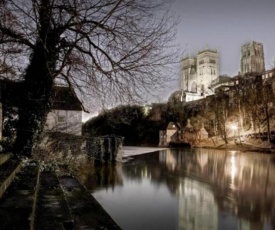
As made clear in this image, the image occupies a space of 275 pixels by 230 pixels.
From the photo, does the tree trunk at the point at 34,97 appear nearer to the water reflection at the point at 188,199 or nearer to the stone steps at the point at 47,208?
the water reflection at the point at 188,199

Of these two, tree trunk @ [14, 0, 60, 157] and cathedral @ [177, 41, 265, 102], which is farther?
cathedral @ [177, 41, 265, 102]

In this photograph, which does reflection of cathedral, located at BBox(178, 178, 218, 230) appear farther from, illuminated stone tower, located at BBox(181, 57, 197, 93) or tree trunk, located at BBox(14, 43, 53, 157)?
illuminated stone tower, located at BBox(181, 57, 197, 93)

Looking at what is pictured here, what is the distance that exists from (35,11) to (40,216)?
6199 mm

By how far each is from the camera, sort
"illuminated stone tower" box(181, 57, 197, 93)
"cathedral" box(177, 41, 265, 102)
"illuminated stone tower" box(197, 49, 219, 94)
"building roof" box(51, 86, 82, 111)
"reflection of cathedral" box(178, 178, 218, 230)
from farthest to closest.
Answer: "illuminated stone tower" box(181, 57, 197, 93)
"illuminated stone tower" box(197, 49, 219, 94)
"cathedral" box(177, 41, 265, 102)
"building roof" box(51, 86, 82, 111)
"reflection of cathedral" box(178, 178, 218, 230)

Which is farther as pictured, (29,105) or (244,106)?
(244,106)

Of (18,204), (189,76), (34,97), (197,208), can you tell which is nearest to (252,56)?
(189,76)

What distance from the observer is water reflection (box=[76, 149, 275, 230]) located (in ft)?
31.6

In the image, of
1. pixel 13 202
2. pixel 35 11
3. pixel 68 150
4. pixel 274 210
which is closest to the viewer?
pixel 13 202

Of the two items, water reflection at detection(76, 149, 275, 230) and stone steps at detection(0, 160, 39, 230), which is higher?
stone steps at detection(0, 160, 39, 230)

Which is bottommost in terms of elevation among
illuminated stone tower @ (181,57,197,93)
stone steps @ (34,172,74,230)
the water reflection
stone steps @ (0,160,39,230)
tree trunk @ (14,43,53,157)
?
the water reflection

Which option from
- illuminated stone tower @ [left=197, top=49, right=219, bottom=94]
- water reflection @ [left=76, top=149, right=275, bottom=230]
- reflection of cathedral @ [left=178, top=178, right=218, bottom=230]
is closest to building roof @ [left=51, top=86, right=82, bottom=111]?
water reflection @ [left=76, top=149, right=275, bottom=230]

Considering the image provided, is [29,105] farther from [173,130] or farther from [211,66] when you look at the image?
[211,66]

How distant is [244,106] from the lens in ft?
200

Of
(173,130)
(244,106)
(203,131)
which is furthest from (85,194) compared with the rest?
(173,130)
